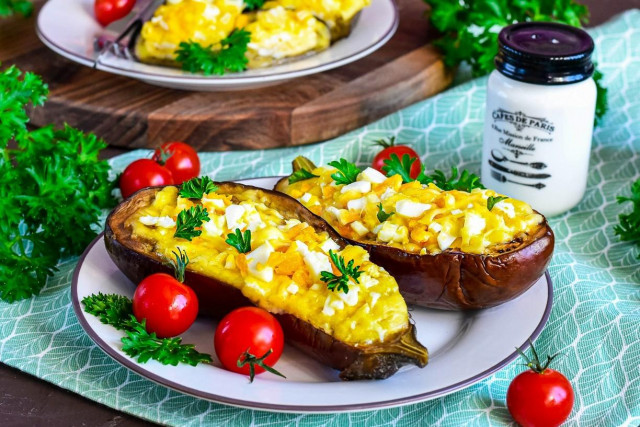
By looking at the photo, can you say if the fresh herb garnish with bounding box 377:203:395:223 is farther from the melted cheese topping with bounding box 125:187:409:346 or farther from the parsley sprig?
the parsley sprig

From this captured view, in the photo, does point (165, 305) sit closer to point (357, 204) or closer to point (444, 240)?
point (357, 204)

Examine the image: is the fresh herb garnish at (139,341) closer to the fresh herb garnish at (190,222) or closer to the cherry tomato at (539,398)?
the fresh herb garnish at (190,222)

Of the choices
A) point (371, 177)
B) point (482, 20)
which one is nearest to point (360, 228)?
point (371, 177)

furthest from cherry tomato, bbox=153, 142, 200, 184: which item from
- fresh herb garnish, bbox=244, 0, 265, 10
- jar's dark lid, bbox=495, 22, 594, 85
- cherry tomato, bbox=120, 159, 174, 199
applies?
jar's dark lid, bbox=495, 22, 594, 85

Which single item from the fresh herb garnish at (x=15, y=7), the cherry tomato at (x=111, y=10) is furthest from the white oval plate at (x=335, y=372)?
the fresh herb garnish at (x=15, y=7)

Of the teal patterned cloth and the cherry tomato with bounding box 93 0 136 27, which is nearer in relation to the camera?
the teal patterned cloth

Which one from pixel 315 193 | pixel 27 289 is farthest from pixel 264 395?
pixel 27 289
